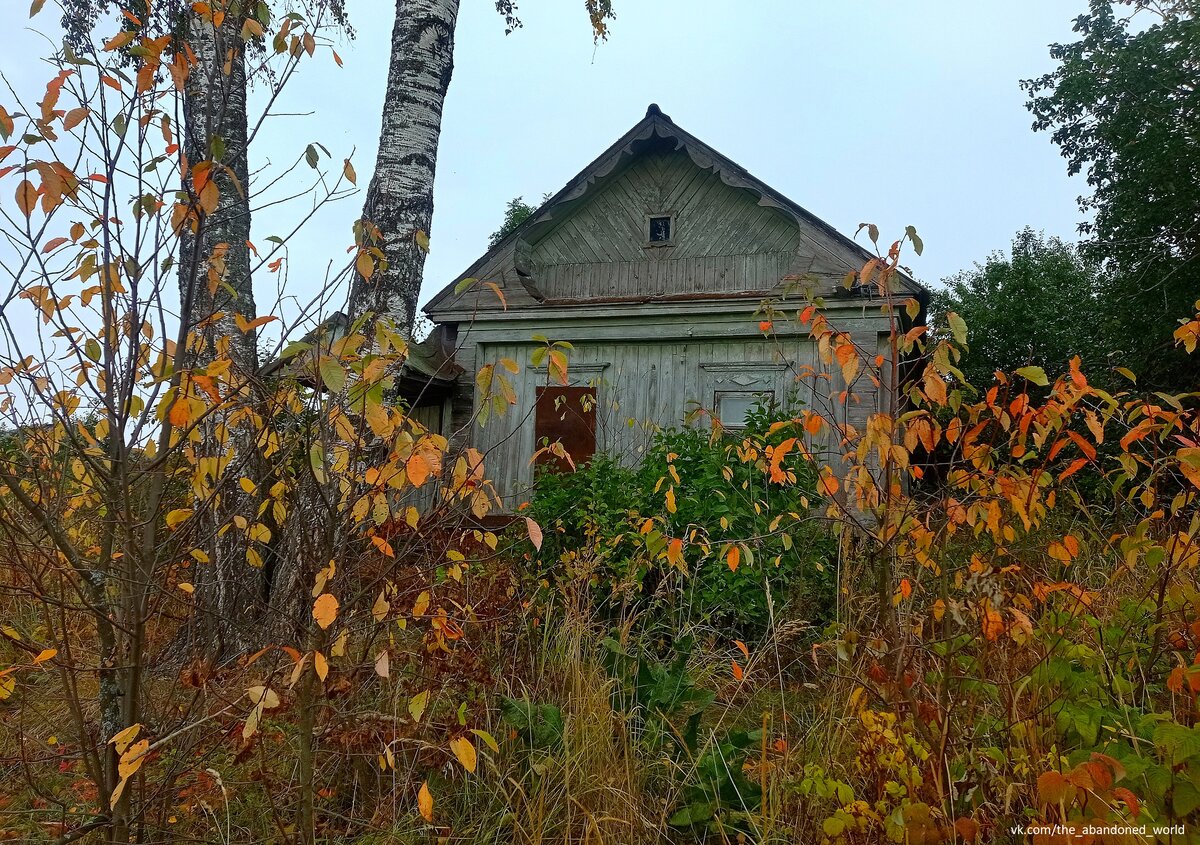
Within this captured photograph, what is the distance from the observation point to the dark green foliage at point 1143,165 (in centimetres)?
1274

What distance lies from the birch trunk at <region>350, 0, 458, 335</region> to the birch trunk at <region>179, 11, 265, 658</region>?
34.6 inches

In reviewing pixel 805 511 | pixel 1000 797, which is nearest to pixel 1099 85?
pixel 805 511

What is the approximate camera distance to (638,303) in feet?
31.7

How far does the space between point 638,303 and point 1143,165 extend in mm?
9539

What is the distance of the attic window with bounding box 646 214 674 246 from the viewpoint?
1006cm

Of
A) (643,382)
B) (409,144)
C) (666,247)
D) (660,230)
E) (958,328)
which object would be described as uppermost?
(660,230)

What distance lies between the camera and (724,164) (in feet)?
30.8

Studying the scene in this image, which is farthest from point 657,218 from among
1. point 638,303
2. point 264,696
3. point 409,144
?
point 264,696

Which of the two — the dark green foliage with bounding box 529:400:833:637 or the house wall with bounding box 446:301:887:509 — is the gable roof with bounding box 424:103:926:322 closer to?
the house wall with bounding box 446:301:887:509

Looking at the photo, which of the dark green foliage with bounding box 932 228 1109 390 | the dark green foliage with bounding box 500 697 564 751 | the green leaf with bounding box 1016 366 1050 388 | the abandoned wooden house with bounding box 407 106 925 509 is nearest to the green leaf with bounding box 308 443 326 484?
the dark green foliage with bounding box 500 697 564 751

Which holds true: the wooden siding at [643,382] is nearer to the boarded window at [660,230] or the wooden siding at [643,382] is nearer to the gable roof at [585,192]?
the gable roof at [585,192]

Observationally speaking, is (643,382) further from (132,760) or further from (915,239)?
(132,760)

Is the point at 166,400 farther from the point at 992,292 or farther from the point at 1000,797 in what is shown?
the point at 992,292

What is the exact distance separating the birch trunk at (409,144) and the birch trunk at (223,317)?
0.88 m
